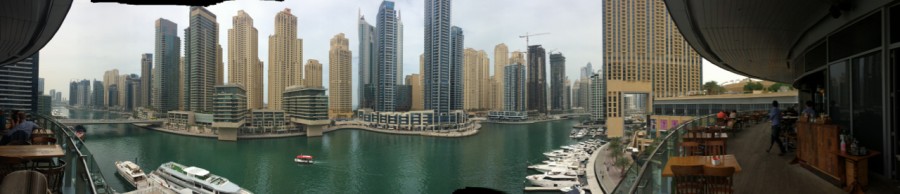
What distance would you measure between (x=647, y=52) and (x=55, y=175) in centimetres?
4233

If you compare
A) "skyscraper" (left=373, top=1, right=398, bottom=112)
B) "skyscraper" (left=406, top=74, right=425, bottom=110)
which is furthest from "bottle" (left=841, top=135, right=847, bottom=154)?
"skyscraper" (left=406, top=74, right=425, bottom=110)

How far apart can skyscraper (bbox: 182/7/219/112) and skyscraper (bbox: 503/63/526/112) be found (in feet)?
145

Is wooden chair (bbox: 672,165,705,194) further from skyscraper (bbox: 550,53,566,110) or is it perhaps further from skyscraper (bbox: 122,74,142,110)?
skyscraper (bbox: 550,53,566,110)

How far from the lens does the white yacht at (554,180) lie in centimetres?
1613

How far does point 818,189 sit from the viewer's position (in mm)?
2475

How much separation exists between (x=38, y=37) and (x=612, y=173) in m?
18.7

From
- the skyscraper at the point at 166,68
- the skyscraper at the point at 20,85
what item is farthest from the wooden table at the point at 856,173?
the skyscraper at the point at 166,68

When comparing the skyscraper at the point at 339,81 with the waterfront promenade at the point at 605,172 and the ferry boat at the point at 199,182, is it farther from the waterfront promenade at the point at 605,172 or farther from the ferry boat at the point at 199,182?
the waterfront promenade at the point at 605,172

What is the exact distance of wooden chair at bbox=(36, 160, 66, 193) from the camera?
2338 mm

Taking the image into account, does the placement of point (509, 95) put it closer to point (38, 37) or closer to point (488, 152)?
point (488, 152)

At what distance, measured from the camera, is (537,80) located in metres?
66.3

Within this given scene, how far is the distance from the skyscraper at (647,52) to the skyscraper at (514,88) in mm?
24154

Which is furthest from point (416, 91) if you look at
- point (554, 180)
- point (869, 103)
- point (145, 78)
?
point (869, 103)

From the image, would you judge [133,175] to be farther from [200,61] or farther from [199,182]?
[200,61]
